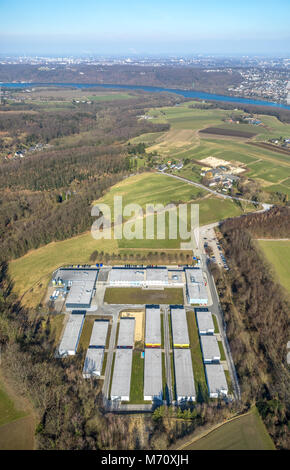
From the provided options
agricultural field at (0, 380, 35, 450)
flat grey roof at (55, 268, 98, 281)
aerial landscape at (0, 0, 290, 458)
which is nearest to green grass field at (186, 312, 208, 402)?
aerial landscape at (0, 0, 290, 458)

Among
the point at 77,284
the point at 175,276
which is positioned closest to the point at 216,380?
the point at 175,276

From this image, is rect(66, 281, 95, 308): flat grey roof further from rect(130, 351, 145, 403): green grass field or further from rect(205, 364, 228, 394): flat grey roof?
rect(205, 364, 228, 394): flat grey roof

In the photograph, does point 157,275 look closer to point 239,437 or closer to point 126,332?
point 126,332

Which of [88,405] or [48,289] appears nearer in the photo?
[88,405]

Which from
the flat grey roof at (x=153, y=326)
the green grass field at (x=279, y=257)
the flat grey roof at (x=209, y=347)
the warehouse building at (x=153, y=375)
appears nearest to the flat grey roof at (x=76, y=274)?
the flat grey roof at (x=153, y=326)

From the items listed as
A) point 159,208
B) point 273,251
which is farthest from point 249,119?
point 273,251

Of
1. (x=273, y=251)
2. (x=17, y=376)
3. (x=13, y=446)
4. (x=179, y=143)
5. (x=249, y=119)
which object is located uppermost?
(x=249, y=119)

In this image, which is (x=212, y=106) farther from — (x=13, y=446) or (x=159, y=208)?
(x=13, y=446)
